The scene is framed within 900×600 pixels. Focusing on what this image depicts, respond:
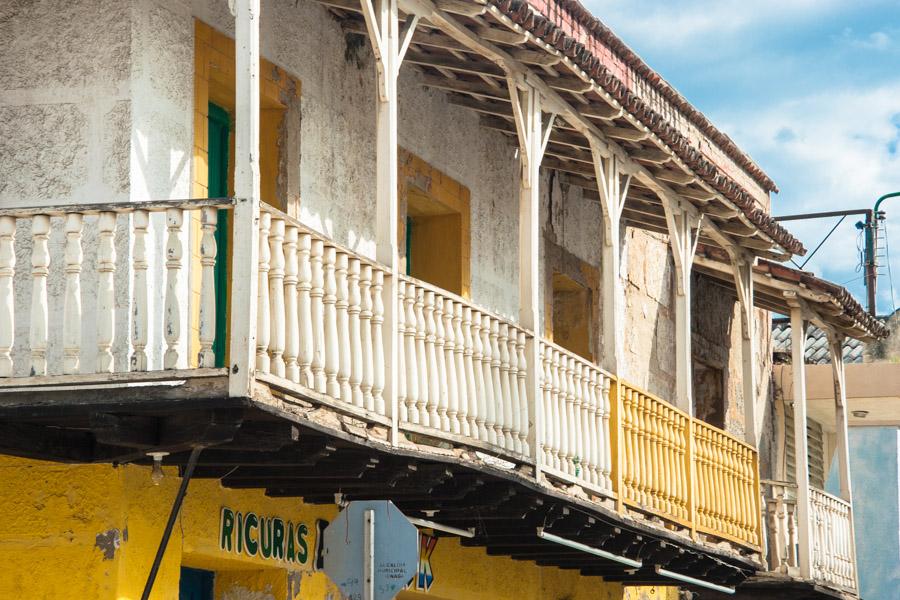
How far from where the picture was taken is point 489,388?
35.5ft

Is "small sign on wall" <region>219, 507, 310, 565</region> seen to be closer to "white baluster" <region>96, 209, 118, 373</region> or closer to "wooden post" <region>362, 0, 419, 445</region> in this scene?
"wooden post" <region>362, 0, 419, 445</region>

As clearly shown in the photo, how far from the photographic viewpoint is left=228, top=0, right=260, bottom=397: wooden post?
809cm

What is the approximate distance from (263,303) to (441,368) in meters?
2.13

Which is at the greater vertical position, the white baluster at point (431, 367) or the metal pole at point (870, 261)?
the metal pole at point (870, 261)

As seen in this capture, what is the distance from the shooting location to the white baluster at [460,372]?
10.5 meters

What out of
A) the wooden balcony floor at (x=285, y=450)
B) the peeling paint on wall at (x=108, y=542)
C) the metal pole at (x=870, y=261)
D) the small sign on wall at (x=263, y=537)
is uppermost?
the metal pole at (x=870, y=261)

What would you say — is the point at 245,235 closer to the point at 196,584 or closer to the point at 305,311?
the point at 305,311

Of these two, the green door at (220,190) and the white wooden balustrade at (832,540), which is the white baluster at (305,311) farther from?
the white wooden balustrade at (832,540)

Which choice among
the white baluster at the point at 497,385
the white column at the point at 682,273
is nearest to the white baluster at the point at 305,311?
the white baluster at the point at 497,385

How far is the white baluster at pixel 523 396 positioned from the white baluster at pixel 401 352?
1.46 metres

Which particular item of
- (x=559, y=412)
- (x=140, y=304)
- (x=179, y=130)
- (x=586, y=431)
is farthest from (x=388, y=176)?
(x=586, y=431)

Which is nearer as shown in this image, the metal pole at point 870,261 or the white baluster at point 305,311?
the white baluster at point 305,311

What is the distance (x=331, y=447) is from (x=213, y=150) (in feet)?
8.55

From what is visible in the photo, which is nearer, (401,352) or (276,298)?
(276,298)
